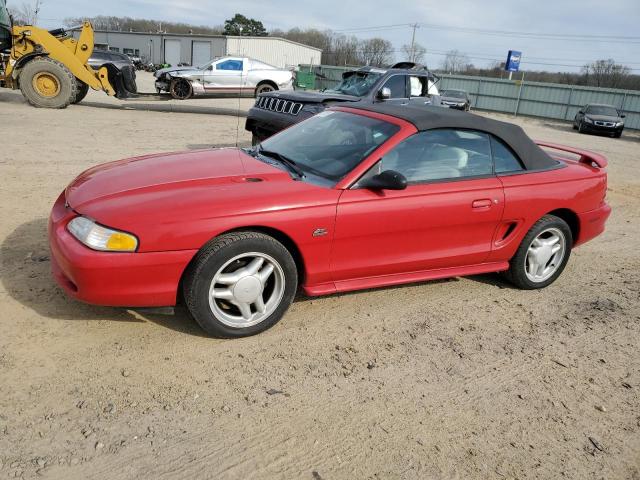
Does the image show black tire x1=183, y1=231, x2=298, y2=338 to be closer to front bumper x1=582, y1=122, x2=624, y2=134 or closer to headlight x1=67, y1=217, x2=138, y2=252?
headlight x1=67, y1=217, x2=138, y2=252

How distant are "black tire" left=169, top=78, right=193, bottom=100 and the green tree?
229 feet

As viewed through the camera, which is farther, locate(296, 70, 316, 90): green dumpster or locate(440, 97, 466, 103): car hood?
locate(296, 70, 316, 90): green dumpster

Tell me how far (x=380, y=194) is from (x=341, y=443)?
1.67 metres

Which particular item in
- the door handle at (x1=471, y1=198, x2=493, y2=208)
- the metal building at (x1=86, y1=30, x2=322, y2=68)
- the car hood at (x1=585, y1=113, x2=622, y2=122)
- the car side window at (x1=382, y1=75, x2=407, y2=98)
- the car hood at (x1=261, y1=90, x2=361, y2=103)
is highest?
the metal building at (x1=86, y1=30, x2=322, y2=68)

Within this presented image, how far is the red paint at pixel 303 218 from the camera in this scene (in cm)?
296

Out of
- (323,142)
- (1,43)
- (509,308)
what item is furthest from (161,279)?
(1,43)

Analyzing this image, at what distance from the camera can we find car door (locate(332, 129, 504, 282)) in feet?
11.4

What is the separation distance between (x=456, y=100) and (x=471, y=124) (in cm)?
2171

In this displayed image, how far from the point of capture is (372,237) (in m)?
3.53

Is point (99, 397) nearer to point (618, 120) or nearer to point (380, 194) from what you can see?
point (380, 194)

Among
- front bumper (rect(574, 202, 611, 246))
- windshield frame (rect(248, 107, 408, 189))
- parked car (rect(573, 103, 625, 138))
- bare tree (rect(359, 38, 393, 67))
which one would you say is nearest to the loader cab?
windshield frame (rect(248, 107, 408, 189))

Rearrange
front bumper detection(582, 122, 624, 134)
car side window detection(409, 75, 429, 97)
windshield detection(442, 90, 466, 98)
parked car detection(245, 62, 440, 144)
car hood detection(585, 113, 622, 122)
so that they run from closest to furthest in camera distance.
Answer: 1. parked car detection(245, 62, 440, 144)
2. car side window detection(409, 75, 429, 97)
3. front bumper detection(582, 122, 624, 134)
4. car hood detection(585, 113, 622, 122)
5. windshield detection(442, 90, 466, 98)

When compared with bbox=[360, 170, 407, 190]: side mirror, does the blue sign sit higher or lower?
higher

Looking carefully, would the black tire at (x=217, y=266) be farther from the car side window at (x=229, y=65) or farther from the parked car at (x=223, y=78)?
the car side window at (x=229, y=65)
